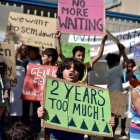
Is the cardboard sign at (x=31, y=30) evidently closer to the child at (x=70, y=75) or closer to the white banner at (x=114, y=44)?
the white banner at (x=114, y=44)

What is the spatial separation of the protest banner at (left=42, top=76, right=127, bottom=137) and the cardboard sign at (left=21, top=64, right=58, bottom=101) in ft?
5.27

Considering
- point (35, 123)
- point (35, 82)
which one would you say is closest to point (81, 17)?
point (35, 82)

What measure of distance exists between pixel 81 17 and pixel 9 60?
1.24 meters

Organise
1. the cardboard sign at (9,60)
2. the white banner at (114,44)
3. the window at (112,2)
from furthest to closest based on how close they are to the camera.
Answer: the window at (112,2) < the white banner at (114,44) < the cardboard sign at (9,60)

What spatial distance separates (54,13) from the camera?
21.5 ft

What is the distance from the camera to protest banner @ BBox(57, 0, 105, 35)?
4.36m

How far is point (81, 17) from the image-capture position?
442 cm

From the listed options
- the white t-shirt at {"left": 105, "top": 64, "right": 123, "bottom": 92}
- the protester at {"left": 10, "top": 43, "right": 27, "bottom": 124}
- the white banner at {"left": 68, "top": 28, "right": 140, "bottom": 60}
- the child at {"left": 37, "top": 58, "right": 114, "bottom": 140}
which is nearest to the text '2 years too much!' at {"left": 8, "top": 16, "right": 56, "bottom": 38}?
the protester at {"left": 10, "top": 43, "right": 27, "bottom": 124}

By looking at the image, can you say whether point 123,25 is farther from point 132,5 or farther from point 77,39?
point 132,5

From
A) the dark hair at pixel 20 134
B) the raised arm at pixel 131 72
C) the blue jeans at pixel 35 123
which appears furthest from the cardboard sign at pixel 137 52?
the dark hair at pixel 20 134

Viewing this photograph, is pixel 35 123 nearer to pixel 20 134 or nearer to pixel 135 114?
pixel 135 114

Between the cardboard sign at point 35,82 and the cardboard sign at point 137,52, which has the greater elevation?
the cardboard sign at point 137,52

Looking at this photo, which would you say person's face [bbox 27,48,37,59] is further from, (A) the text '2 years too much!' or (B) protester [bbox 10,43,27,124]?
(A) the text '2 years too much!'

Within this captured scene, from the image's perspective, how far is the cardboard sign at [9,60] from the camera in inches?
159
